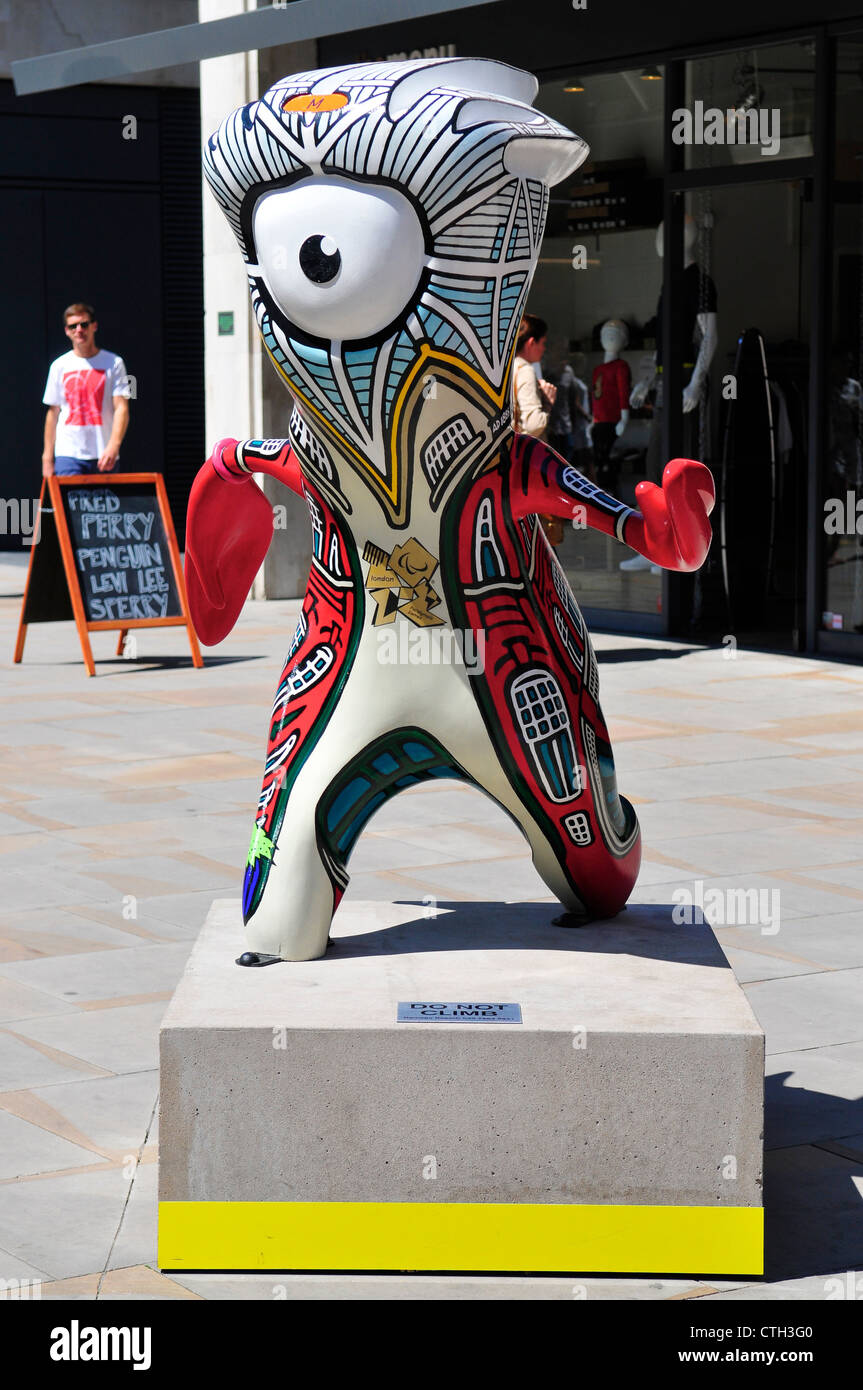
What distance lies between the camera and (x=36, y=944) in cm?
524

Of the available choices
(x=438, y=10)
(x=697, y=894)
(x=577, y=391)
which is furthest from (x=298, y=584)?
(x=697, y=894)

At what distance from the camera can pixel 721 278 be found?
11.1 m

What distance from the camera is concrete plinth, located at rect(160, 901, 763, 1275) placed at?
126 inches

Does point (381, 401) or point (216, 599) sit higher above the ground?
point (381, 401)

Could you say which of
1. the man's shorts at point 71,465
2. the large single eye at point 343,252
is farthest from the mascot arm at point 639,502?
the man's shorts at point 71,465

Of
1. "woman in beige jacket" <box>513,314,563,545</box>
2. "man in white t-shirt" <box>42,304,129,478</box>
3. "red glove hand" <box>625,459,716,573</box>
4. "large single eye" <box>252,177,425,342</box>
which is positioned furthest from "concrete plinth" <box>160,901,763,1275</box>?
"man in white t-shirt" <box>42,304,129,478</box>

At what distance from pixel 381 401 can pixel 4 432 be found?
1471cm

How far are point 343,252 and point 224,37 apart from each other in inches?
315

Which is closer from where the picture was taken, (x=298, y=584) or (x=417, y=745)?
(x=417, y=745)

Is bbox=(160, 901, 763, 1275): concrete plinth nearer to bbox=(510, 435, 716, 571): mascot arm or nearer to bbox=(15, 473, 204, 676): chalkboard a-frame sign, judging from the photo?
bbox=(510, 435, 716, 571): mascot arm

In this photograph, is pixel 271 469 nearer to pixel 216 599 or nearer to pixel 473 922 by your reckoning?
pixel 216 599

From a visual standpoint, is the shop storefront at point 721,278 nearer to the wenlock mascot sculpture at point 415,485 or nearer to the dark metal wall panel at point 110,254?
the dark metal wall panel at point 110,254

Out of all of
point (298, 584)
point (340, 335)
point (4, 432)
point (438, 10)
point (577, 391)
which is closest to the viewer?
point (340, 335)

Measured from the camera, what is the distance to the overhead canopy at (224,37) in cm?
946
